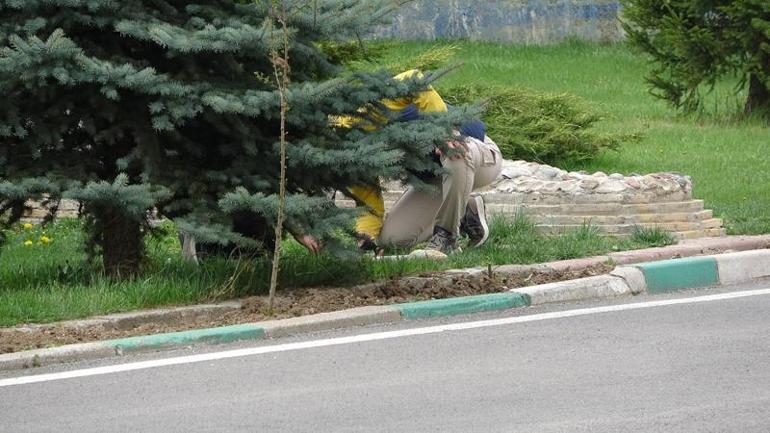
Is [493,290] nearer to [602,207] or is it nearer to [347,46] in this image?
[602,207]

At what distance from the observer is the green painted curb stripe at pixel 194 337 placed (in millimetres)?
6961

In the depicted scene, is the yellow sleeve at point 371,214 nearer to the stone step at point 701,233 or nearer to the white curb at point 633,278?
the white curb at point 633,278

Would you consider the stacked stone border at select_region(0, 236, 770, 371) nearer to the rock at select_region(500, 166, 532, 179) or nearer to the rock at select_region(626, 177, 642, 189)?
the rock at select_region(626, 177, 642, 189)

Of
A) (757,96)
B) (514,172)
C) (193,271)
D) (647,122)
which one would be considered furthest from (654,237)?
(757,96)

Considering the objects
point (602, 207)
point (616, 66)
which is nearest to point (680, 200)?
point (602, 207)

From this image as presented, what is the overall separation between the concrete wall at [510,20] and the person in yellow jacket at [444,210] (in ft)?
55.7

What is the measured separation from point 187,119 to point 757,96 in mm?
12225

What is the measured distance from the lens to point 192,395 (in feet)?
20.1

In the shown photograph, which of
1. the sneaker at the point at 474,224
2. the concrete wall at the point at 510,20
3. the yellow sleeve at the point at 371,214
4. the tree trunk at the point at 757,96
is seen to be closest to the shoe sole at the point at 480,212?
the sneaker at the point at 474,224

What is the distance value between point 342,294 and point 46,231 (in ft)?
12.0

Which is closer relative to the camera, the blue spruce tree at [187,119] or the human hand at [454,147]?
the blue spruce tree at [187,119]

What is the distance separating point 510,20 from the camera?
27.3 meters

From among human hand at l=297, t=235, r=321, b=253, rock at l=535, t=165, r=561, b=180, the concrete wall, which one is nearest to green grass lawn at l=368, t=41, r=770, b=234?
the concrete wall

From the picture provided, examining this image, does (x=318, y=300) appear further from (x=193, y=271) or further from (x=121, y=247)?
(x=121, y=247)
